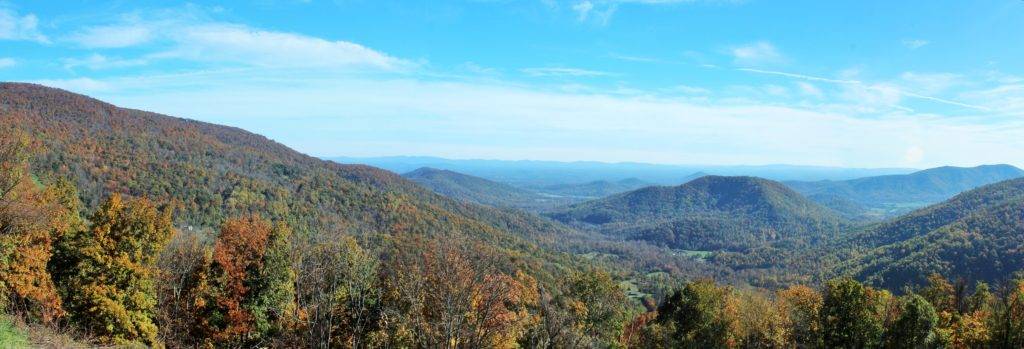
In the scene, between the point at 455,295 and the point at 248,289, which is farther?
the point at 248,289

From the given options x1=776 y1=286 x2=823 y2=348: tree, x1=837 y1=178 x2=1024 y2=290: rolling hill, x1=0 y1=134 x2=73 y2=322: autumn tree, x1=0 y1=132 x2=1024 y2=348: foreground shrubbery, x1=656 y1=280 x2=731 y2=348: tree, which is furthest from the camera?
x1=837 y1=178 x2=1024 y2=290: rolling hill

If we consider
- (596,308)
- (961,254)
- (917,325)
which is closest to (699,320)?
(596,308)

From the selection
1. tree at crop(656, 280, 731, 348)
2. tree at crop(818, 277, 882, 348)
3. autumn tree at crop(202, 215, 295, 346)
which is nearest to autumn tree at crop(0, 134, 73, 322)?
autumn tree at crop(202, 215, 295, 346)

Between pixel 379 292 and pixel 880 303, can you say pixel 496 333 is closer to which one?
pixel 379 292

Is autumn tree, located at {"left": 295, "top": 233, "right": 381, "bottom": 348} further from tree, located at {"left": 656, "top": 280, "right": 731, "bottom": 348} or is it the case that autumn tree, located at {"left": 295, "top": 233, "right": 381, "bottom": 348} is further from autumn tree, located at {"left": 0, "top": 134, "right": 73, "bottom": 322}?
tree, located at {"left": 656, "top": 280, "right": 731, "bottom": 348}

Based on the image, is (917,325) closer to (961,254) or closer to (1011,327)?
(1011,327)
